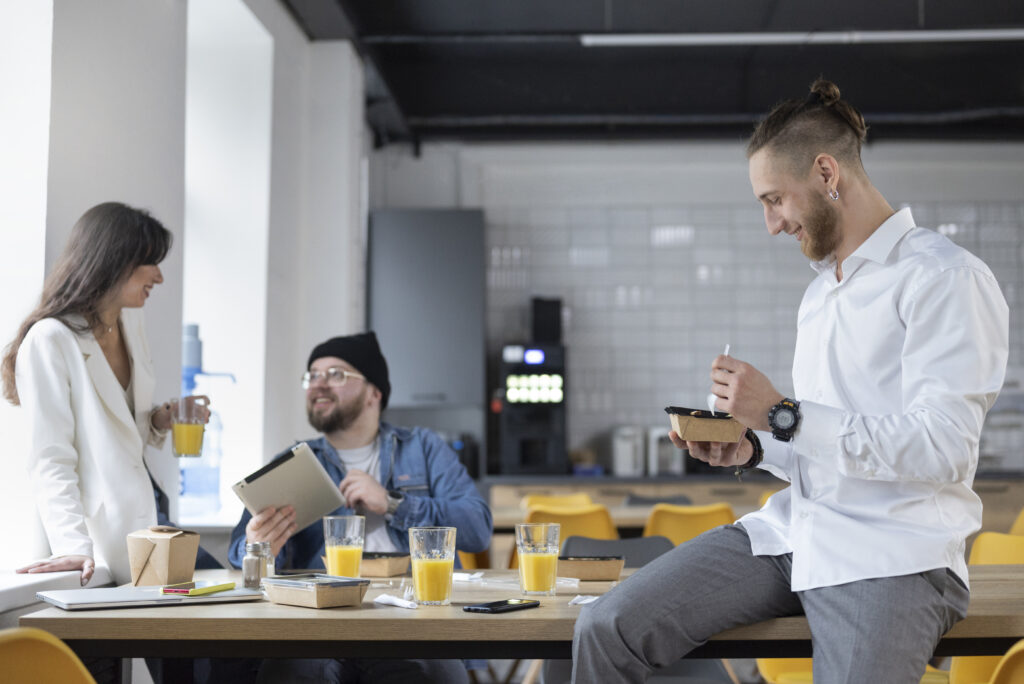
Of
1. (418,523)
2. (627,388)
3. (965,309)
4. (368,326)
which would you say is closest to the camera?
(965,309)

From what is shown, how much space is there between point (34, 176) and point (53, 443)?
782 millimetres

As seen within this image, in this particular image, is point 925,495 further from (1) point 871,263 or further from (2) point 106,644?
(2) point 106,644

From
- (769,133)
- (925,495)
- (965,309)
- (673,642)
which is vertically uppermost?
(769,133)

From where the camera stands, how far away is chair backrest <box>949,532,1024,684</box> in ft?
7.59

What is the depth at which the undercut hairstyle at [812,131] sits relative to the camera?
185 cm

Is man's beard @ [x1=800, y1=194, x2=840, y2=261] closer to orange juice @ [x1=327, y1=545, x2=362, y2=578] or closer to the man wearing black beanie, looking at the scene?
orange juice @ [x1=327, y1=545, x2=362, y2=578]

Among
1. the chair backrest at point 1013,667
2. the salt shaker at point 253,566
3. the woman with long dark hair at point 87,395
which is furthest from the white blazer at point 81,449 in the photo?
the chair backrest at point 1013,667

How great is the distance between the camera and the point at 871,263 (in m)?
1.78

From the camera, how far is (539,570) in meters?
1.91

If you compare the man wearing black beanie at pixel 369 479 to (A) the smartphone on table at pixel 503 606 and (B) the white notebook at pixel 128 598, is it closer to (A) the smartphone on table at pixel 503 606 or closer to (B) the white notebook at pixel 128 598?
(B) the white notebook at pixel 128 598

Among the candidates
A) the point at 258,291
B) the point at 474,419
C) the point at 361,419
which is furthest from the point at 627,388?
the point at 361,419

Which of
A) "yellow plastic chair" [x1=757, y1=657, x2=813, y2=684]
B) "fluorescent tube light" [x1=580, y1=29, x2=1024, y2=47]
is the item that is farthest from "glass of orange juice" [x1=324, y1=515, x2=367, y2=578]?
"fluorescent tube light" [x1=580, y1=29, x2=1024, y2=47]

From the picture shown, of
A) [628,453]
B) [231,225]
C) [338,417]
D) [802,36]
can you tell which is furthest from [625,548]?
[628,453]

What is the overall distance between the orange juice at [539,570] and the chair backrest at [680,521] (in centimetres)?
207
